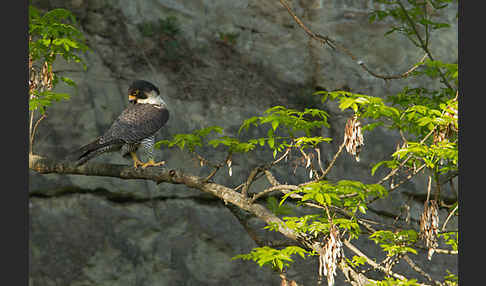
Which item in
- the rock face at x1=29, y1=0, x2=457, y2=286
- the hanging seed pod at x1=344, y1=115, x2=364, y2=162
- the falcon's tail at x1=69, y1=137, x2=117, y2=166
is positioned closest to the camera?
the hanging seed pod at x1=344, y1=115, x2=364, y2=162

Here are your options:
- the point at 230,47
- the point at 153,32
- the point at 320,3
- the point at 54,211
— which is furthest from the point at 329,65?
the point at 54,211

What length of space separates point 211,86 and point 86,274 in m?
3.07

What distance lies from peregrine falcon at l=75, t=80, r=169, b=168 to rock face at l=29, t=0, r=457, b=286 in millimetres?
1214

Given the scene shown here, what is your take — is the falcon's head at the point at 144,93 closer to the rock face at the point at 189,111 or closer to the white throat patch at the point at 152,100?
the white throat patch at the point at 152,100

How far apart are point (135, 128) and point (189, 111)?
2.69 metres

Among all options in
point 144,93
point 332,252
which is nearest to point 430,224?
point 332,252

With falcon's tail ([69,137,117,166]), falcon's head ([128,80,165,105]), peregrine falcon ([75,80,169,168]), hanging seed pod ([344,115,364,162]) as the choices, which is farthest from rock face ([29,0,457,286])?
hanging seed pod ([344,115,364,162])

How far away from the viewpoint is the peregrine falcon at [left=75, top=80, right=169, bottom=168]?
3.73 metres

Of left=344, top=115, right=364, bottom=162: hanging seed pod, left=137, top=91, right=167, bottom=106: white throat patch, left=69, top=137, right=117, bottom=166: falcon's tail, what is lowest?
left=69, top=137, right=117, bottom=166: falcon's tail

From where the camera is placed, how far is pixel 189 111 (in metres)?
6.60

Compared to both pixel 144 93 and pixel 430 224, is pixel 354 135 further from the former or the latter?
pixel 144 93

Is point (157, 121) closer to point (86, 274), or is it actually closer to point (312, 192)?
point (312, 192)

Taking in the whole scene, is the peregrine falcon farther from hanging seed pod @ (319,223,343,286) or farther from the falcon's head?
hanging seed pod @ (319,223,343,286)

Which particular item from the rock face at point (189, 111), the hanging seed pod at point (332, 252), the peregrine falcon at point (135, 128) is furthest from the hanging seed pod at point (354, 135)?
the rock face at point (189, 111)
